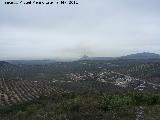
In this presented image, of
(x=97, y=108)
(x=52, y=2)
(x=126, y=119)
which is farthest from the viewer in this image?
(x=52, y=2)

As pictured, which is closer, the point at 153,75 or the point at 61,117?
the point at 61,117

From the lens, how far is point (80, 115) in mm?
19641

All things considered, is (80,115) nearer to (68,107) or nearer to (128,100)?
(68,107)

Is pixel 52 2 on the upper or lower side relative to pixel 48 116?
upper

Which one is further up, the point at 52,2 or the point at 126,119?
the point at 52,2

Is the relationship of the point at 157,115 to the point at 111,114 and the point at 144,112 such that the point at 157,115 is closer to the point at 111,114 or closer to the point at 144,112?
the point at 144,112

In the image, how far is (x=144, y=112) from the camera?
1995 cm

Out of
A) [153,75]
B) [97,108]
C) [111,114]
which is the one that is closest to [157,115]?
[111,114]

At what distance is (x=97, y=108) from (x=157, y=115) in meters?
4.44

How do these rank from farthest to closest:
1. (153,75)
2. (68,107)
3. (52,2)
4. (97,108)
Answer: (153,75)
(52,2)
(68,107)
(97,108)

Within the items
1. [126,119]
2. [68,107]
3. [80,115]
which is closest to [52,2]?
[68,107]

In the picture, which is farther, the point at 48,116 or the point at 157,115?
the point at 48,116

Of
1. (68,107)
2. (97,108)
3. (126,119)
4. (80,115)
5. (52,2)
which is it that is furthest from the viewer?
(52,2)

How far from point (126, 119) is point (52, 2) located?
37.1 feet
